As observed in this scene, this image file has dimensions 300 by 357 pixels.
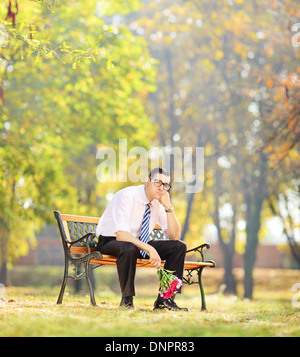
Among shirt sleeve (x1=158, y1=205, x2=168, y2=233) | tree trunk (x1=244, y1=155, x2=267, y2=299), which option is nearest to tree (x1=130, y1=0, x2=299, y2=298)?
tree trunk (x1=244, y1=155, x2=267, y2=299)

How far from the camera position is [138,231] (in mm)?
6980

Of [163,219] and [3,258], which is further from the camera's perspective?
[3,258]

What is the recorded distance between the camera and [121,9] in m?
16.0

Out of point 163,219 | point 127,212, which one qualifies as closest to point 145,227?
point 127,212

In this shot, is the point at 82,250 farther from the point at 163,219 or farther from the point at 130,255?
the point at 130,255

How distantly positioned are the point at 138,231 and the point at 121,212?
1.48 feet

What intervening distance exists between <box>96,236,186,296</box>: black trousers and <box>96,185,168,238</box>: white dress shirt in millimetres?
154

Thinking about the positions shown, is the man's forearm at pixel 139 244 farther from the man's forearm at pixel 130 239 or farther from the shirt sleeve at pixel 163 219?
the shirt sleeve at pixel 163 219

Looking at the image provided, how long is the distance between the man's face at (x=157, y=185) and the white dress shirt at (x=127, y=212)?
0.13 metres

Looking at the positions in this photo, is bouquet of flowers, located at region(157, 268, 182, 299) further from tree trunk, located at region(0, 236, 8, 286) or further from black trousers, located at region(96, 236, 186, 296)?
tree trunk, located at region(0, 236, 8, 286)

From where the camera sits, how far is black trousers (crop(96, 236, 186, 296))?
6406 millimetres

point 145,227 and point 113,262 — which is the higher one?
point 145,227
